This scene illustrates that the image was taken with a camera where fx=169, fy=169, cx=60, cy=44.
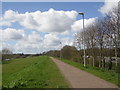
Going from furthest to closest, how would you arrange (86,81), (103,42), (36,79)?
(103,42) < (36,79) < (86,81)

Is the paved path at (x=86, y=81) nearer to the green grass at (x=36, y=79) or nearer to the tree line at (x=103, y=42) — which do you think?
the green grass at (x=36, y=79)

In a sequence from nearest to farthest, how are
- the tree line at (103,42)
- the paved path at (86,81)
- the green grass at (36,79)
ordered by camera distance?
the paved path at (86,81) → the green grass at (36,79) → the tree line at (103,42)

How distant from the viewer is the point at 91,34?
36875mm

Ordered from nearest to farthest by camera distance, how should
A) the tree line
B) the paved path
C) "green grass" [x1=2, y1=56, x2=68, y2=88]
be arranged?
the paved path
"green grass" [x1=2, y1=56, x2=68, y2=88]
the tree line

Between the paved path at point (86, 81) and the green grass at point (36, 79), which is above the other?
the paved path at point (86, 81)

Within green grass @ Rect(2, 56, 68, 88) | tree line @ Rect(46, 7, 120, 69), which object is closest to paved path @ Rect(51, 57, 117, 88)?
green grass @ Rect(2, 56, 68, 88)

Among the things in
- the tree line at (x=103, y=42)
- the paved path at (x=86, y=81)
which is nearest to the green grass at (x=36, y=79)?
the paved path at (x=86, y=81)

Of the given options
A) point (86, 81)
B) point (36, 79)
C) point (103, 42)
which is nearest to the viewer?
point (86, 81)

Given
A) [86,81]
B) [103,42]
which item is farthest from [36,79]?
[103,42]

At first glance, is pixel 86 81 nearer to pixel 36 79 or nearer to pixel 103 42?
pixel 36 79

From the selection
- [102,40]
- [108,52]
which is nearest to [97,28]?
[102,40]

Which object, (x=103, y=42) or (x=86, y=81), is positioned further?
(x=103, y=42)

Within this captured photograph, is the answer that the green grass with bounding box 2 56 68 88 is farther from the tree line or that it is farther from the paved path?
the tree line

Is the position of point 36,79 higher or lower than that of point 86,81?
lower
